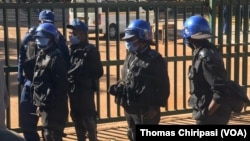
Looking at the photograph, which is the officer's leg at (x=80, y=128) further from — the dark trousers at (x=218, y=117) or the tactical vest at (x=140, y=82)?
the dark trousers at (x=218, y=117)

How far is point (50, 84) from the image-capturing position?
6109 millimetres

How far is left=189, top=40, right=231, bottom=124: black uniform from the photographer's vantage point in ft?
17.3

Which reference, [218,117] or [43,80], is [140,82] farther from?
[43,80]

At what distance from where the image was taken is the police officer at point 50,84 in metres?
6.09

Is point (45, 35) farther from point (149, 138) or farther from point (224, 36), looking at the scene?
point (224, 36)

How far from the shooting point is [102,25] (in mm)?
9367

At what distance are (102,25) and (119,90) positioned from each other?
12.1ft

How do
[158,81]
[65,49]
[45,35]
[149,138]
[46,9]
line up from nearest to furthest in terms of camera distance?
1. [149,138]
2. [158,81]
3. [45,35]
4. [65,49]
5. [46,9]

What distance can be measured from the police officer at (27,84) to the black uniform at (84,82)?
1.47ft

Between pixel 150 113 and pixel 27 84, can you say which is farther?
pixel 27 84

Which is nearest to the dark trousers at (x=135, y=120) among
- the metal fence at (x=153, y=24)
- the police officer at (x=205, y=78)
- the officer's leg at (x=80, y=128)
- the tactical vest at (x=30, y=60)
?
the police officer at (x=205, y=78)

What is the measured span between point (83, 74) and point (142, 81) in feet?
Answer: 3.56

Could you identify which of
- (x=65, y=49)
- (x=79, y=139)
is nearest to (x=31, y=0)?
(x=65, y=49)
